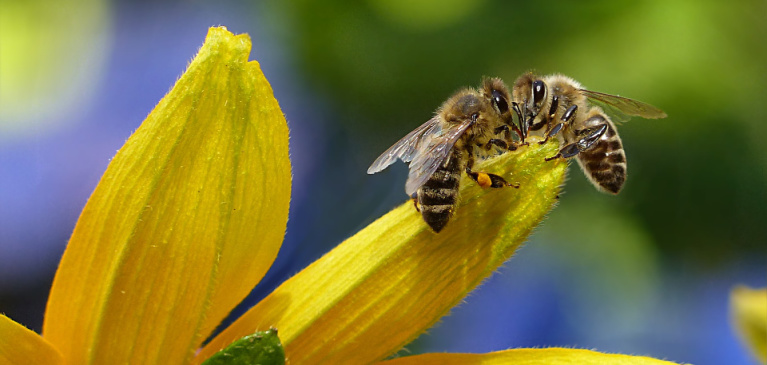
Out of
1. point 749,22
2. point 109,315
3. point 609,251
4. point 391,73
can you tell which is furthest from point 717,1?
point 109,315

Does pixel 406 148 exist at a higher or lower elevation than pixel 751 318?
higher

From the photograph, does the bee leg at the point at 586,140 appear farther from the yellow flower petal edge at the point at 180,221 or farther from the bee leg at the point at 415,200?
the yellow flower petal edge at the point at 180,221

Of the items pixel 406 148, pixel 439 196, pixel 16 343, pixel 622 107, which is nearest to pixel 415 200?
pixel 439 196

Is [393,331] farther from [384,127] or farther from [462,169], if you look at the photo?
[384,127]

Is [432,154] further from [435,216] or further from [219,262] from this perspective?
[219,262]

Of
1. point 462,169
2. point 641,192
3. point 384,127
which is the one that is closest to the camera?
point 462,169

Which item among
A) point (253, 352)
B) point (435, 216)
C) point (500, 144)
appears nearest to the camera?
point (253, 352)
